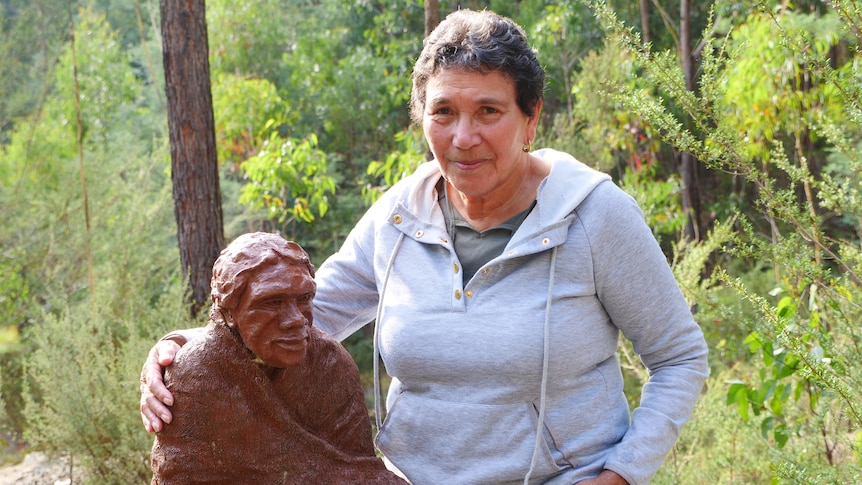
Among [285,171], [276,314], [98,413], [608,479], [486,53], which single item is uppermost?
[486,53]

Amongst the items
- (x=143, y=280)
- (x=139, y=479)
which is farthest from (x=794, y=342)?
(x=143, y=280)

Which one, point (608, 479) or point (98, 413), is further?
point (98, 413)

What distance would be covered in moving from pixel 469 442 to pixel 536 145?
16.6 ft

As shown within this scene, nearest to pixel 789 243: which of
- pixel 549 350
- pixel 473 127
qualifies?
pixel 549 350

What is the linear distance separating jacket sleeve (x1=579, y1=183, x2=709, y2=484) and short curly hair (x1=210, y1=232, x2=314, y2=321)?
28.0 inches

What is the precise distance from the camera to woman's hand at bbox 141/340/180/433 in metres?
1.83

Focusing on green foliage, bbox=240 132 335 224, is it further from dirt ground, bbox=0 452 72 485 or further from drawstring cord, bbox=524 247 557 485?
drawstring cord, bbox=524 247 557 485

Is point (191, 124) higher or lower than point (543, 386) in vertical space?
higher

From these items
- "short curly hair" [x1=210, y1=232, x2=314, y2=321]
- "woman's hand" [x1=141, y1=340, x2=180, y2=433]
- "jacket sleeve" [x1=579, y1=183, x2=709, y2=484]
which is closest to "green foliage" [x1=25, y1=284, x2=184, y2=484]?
"woman's hand" [x1=141, y1=340, x2=180, y2=433]

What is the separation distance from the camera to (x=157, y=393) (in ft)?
6.08

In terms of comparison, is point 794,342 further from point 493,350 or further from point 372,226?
point 372,226

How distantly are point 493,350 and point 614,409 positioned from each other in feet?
1.18

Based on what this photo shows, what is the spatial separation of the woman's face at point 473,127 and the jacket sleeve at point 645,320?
0.24m

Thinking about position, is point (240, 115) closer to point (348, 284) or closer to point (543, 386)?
point (348, 284)
